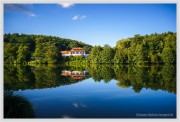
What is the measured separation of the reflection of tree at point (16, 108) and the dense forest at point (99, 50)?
284cm

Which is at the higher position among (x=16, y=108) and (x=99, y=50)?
(x=99, y=50)

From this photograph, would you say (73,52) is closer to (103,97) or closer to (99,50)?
(99,50)

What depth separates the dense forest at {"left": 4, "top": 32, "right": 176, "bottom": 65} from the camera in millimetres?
9039

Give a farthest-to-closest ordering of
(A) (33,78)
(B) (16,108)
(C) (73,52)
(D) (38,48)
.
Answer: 1. (D) (38,48)
2. (C) (73,52)
3. (A) (33,78)
4. (B) (16,108)

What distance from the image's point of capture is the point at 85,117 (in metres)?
4.91

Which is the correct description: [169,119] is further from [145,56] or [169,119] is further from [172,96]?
[145,56]

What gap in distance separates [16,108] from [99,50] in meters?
6.79

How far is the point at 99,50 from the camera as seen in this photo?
37.8 ft

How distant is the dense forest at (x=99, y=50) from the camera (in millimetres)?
9039

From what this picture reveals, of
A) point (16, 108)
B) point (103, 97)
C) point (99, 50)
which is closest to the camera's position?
point (16, 108)

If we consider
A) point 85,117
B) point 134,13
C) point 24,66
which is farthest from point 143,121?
point 24,66

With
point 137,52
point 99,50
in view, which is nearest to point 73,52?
point 99,50

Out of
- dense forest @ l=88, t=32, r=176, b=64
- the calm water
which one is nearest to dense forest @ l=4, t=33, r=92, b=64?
the calm water

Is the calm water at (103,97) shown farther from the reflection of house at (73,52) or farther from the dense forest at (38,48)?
the reflection of house at (73,52)
